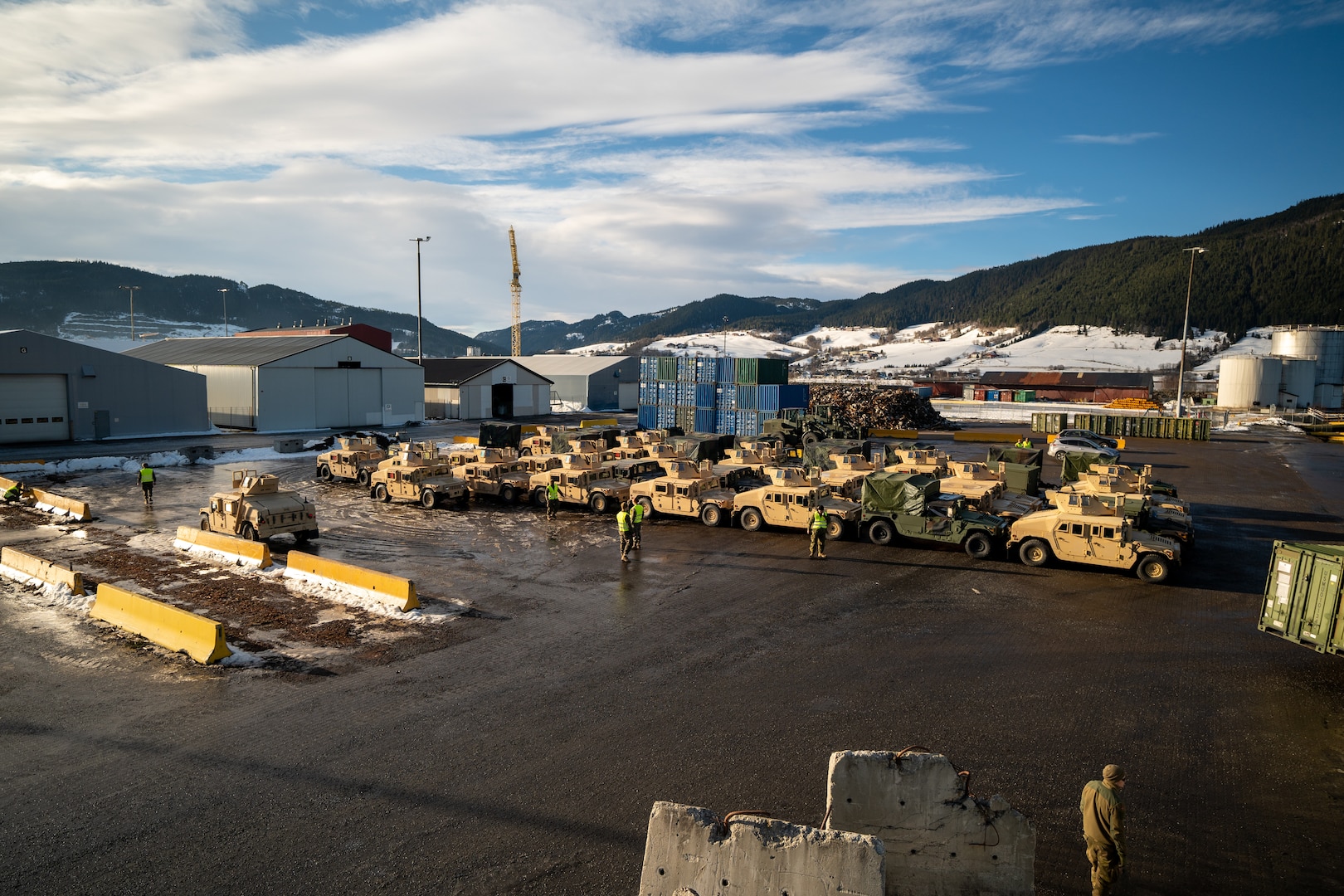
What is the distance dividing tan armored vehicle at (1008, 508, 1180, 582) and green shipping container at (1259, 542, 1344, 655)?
5.57 meters

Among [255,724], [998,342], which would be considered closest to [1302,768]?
[255,724]

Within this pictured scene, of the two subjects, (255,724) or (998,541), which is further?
(998,541)

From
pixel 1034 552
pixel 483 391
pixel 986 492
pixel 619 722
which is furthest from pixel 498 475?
pixel 483 391

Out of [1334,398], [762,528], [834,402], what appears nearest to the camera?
[762,528]

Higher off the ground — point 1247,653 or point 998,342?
point 998,342

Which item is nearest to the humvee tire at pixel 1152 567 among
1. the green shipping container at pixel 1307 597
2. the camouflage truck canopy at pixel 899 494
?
the camouflage truck canopy at pixel 899 494

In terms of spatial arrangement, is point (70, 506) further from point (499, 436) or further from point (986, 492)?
point (986, 492)

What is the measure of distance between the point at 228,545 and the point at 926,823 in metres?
18.8

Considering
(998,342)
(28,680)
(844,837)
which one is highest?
(998,342)

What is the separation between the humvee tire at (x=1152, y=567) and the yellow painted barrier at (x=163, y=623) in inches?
751

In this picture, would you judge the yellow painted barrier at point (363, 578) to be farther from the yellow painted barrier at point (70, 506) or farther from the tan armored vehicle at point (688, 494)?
the yellow painted barrier at point (70, 506)

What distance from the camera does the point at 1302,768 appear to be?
32.3ft

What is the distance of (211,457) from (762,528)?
2941 centimetres

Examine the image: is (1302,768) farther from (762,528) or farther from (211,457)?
(211,457)
